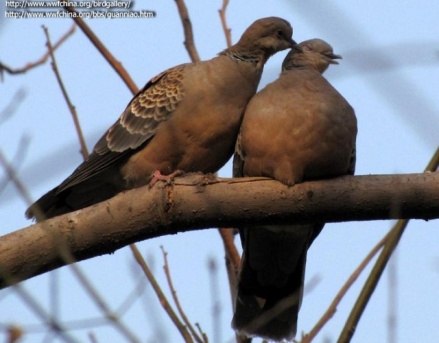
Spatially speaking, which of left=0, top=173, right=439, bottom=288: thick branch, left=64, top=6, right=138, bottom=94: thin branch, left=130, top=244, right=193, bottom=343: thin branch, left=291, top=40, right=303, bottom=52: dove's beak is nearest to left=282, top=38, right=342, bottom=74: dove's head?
left=291, top=40, right=303, bottom=52: dove's beak

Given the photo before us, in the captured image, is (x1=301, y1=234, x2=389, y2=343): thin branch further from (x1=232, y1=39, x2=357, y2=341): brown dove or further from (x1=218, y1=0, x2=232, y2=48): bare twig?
(x1=218, y1=0, x2=232, y2=48): bare twig

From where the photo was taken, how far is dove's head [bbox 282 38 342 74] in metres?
5.54

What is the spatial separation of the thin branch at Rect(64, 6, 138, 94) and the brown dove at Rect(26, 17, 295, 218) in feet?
1.03

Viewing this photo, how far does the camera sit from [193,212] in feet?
13.2

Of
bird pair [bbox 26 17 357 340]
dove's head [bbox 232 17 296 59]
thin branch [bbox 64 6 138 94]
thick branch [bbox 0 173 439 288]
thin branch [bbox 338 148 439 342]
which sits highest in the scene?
dove's head [bbox 232 17 296 59]

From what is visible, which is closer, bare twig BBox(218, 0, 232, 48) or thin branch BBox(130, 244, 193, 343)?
thin branch BBox(130, 244, 193, 343)

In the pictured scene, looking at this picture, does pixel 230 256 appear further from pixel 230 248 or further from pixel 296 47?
pixel 296 47

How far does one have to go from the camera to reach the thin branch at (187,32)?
5672 mm

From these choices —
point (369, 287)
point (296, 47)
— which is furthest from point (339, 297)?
point (296, 47)

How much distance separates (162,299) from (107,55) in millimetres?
1960

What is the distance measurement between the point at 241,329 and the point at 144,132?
1.62 m

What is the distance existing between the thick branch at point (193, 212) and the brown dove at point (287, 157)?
0.17m

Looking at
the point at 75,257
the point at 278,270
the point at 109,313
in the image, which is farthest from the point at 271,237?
the point at 109,313

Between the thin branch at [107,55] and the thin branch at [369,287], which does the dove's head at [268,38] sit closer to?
the thin branch at [107,55]
